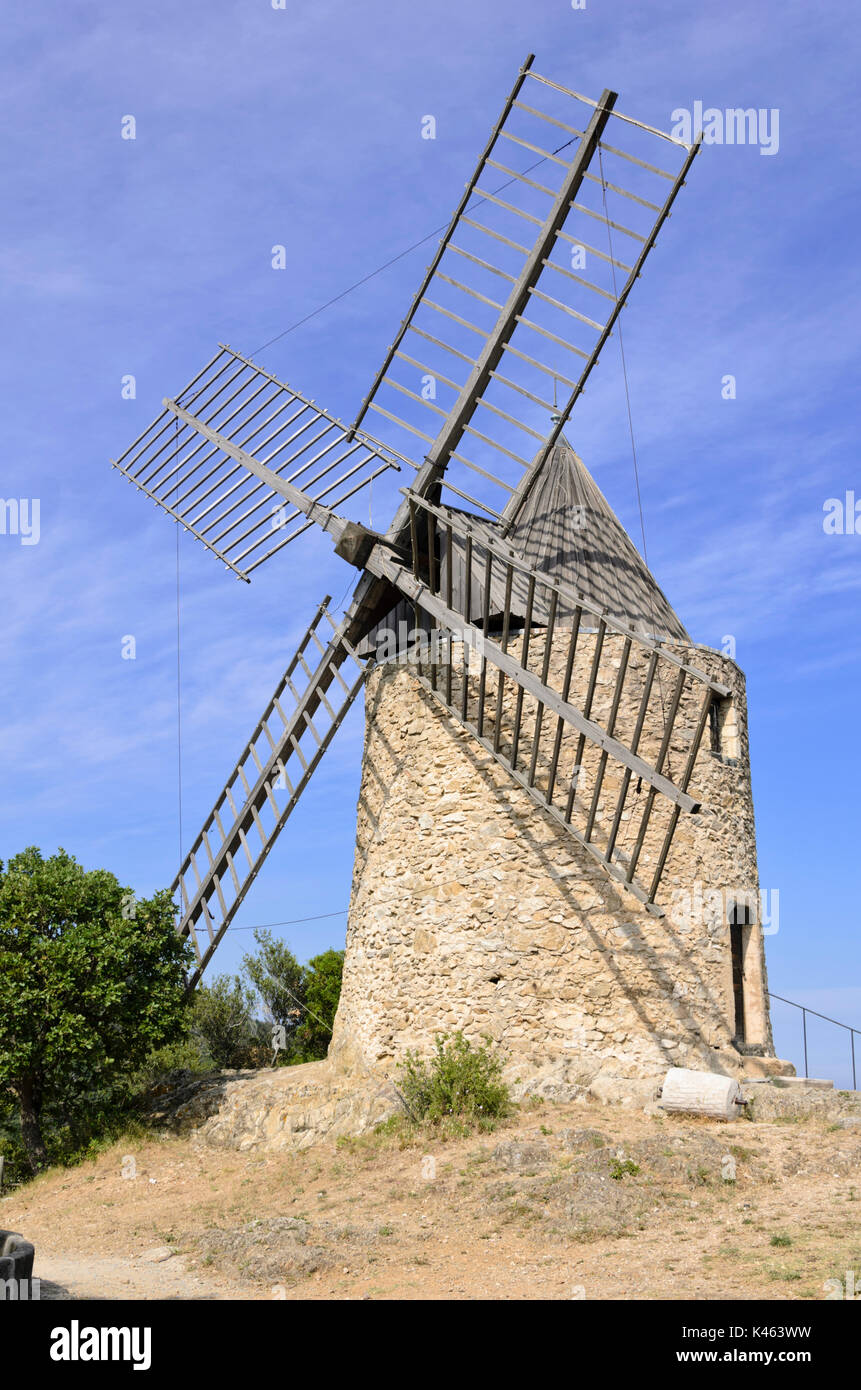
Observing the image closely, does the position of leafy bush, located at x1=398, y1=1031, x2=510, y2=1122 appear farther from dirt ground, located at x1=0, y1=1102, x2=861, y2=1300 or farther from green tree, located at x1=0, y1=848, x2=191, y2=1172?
green tree, located at x1=0, y1=848, x2=191, y2=1172

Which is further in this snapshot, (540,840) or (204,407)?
(204,407)

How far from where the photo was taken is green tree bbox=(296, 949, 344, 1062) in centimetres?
2020

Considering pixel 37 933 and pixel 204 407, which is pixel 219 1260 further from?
pixel 204 407

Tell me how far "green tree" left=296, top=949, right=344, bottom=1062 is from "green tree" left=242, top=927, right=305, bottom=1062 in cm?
36

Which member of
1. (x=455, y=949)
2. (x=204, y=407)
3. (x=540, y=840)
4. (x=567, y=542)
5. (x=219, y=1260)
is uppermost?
(x=204, y=407)

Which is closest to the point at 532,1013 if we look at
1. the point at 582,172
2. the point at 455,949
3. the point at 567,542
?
the point at 455,949

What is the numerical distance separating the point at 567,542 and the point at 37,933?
7923 millimetres

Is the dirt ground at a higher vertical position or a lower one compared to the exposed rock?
lower

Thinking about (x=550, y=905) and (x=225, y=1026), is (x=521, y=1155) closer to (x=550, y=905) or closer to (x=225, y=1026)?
(x=550, y=905)

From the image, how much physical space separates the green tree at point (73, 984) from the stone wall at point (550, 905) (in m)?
2.50

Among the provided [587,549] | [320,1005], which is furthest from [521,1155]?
[320,1005]

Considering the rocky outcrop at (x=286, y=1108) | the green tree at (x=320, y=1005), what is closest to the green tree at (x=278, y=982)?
the green tree at (x=320, y=1005)

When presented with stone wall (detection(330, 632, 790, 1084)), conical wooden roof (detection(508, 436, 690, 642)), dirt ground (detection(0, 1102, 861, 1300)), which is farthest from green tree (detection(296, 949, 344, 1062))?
conical wooden roof (detection(508, 436, 690, 642))

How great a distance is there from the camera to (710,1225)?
8.27 m
